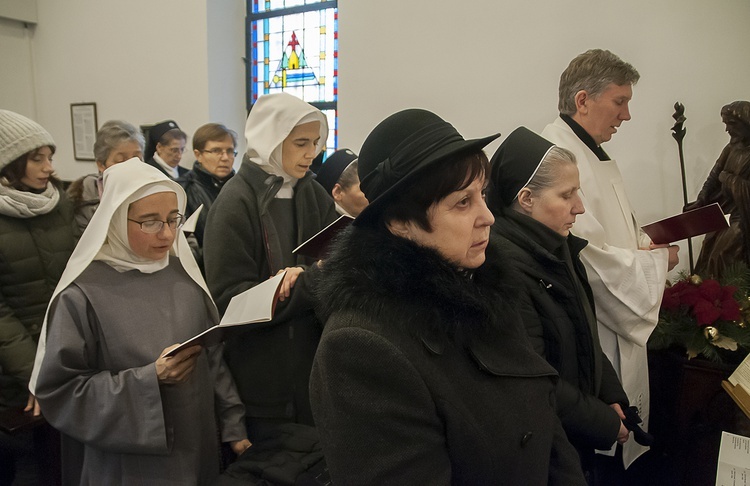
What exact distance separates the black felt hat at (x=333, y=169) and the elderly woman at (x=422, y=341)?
6.59 feet

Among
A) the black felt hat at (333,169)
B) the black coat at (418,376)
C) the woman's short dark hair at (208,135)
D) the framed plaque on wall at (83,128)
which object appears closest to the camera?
the black coat at (418,376)

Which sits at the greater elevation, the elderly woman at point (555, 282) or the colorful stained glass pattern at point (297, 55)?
the colorful stained glass pattern at point (297, 55)

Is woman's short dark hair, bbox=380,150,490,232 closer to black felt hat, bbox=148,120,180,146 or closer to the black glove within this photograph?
the black glove

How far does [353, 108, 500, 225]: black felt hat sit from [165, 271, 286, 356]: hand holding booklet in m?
0.44

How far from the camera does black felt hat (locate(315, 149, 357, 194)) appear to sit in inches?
129

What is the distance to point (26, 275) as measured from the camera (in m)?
2.52

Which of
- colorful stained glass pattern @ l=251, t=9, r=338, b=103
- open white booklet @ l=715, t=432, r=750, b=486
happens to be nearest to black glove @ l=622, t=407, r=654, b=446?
open white booklet @ l=715, t=432, r=750, b=486

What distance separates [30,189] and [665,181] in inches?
155

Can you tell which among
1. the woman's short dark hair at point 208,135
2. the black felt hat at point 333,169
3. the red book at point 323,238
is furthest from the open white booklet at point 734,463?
the woman's short dark hair at point 208,135

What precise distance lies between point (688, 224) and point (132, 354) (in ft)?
7.90

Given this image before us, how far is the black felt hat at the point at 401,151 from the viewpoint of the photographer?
1.14 meters

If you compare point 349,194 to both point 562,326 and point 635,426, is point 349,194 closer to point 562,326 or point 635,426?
point 562,326

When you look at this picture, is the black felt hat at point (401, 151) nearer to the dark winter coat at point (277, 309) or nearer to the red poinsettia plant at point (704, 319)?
the dark winter coat at point (277, 309)

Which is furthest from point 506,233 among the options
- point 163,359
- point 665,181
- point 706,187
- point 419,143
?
point 665,181
